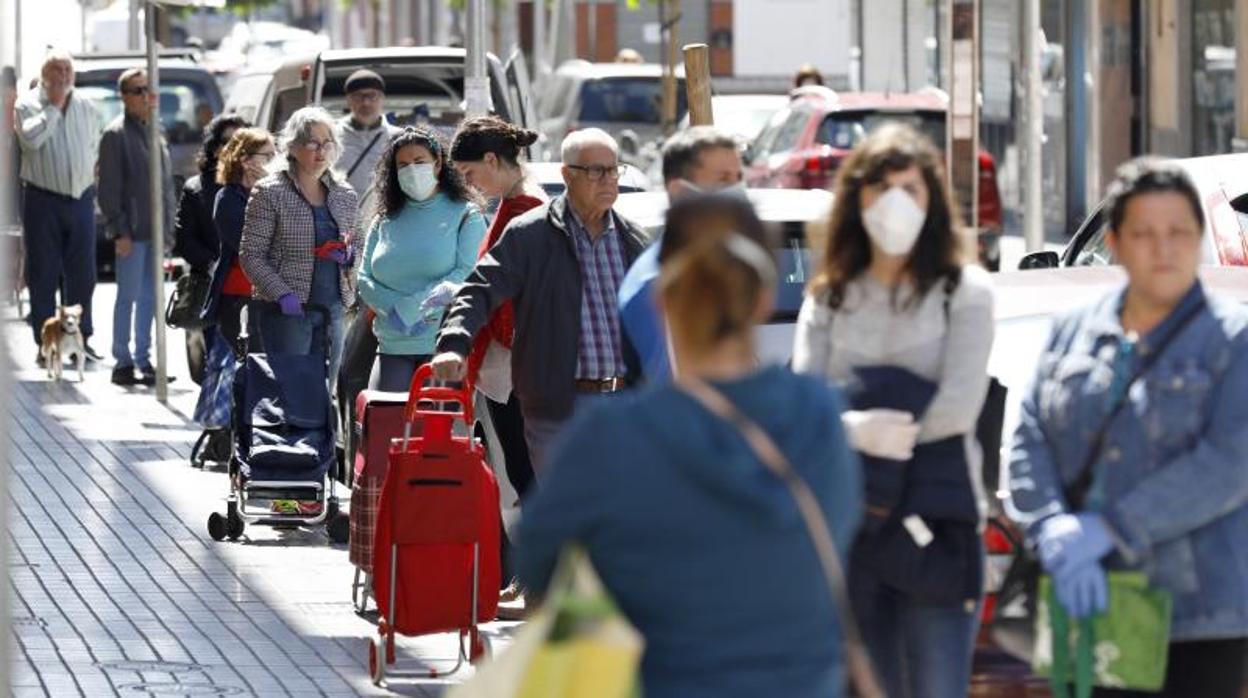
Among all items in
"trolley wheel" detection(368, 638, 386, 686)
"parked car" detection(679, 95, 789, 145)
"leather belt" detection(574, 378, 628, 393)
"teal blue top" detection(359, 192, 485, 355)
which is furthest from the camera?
"parked car" detection(679, 95, 789, 145)

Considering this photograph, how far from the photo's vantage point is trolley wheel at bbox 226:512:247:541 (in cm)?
1229

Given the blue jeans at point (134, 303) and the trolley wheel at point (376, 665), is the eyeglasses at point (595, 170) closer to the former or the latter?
the trolley wheel at point (376, 665)

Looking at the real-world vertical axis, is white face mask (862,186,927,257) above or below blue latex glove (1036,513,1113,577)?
above

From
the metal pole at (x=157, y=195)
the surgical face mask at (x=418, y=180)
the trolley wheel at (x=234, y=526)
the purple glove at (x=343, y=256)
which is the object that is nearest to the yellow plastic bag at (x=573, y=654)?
the surgical face mask at (x=418, y=180)

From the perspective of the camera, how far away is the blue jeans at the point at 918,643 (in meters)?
6.14

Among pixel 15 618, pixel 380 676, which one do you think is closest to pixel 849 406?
pixel 380 676

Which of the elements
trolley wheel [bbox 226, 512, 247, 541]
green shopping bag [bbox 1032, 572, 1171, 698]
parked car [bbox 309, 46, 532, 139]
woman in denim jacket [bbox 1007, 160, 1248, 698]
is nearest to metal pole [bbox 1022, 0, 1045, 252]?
parked car [bbox 309, 46, 532, 139]

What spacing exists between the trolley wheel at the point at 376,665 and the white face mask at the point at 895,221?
11.3ft

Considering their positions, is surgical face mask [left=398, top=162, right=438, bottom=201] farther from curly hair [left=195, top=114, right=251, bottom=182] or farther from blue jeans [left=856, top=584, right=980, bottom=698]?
blue jeans [left=856, top=584, right=980, bottom=698]

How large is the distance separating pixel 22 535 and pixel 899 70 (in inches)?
1305

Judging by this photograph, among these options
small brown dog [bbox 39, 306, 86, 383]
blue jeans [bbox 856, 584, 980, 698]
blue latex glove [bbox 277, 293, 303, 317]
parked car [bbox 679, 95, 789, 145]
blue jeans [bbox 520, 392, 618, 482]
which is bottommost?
small brown dog [bbox 39, 306, 86, 383]

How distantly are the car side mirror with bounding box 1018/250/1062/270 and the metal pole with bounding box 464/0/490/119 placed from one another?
14.9 feet

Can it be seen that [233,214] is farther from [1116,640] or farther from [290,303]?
[1116,640]

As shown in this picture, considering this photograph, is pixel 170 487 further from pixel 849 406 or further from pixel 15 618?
pixel 849 406
